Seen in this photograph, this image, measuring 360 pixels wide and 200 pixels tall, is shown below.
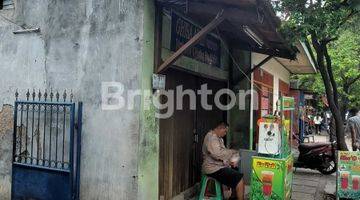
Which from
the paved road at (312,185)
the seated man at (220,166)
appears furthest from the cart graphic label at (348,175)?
the seated man at (220,166)

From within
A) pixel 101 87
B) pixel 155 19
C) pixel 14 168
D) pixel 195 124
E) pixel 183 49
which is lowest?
pixel 14 168

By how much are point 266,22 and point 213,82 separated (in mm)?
2811

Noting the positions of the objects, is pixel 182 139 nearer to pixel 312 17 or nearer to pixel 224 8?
pixel 224 8

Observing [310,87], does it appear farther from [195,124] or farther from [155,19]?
[155,19]

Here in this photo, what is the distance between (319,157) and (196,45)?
202 inches

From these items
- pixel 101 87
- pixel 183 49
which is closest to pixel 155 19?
pixel 183 49

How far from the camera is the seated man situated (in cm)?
635

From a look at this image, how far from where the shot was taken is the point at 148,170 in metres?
5.18

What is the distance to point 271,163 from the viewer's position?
6.13 m

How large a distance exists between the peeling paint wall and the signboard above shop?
2.82m

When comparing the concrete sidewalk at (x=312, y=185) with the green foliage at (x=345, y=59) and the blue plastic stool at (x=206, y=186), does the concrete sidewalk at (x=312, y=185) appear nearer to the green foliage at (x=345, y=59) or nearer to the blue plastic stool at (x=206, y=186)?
the blue plastic stool at (x=206, y=186)

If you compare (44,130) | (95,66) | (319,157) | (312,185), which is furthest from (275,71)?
(44,130)

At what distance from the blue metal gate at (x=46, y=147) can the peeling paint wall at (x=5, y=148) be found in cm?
26

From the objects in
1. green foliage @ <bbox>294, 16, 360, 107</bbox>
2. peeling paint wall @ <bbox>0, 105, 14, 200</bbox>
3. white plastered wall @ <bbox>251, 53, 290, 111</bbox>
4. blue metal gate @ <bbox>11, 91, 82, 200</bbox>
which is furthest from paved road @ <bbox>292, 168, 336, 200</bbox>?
green foliage @ <bbox>294, 16, 360, 107</bbox>
